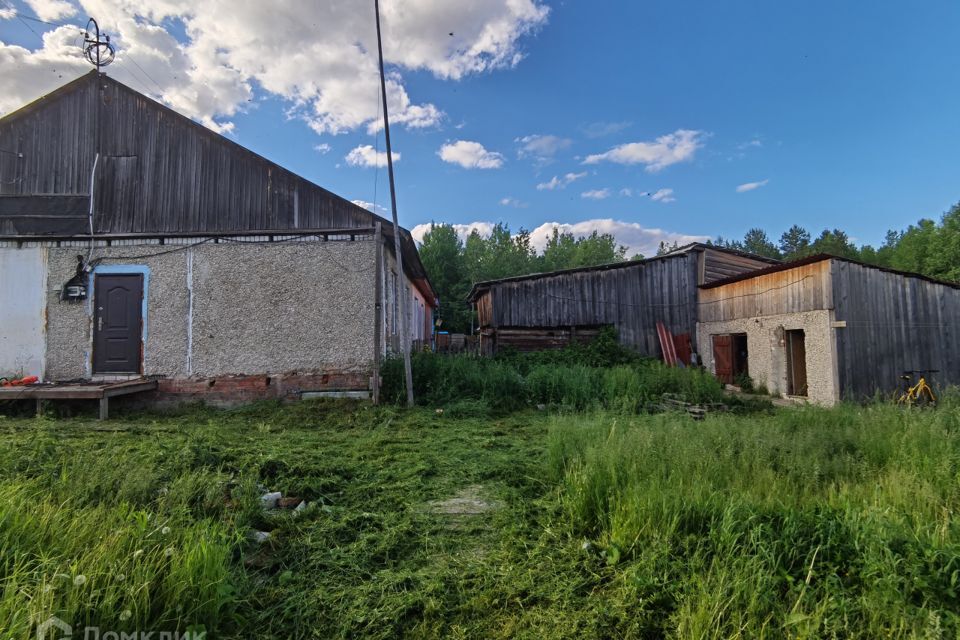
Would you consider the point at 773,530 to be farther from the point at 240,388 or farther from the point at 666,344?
the point at 666,344

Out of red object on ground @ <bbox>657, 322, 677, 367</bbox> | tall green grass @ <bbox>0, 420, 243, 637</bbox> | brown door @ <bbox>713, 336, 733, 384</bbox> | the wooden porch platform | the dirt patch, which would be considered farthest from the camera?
red object on ground @ <bbox>657, 322, 677, 367</bbox>

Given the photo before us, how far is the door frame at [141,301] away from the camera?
25.2 feet

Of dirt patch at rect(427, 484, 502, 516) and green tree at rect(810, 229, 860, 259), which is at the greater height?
green tree at rect(810, 229, 860, 259)

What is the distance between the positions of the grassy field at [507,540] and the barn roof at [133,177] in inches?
200

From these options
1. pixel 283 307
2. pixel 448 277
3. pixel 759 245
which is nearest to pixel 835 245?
pixel 759 245

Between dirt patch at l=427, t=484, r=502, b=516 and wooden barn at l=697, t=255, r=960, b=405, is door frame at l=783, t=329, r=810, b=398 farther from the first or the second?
dirt patch at l=427, t=484, r=502, b=516

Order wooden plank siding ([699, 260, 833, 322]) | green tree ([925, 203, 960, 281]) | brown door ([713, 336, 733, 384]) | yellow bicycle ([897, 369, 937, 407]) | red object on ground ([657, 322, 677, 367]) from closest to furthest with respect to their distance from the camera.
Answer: yellow bicycle ([897, 369, 937, 407]) → wooden plank siding ([699, 260, 833, 322]) → brown door ([713, 336, 733, 384]) → red object on ground ([657, 322, 677, 367]) → green tree ([925, 203, 960, 281])

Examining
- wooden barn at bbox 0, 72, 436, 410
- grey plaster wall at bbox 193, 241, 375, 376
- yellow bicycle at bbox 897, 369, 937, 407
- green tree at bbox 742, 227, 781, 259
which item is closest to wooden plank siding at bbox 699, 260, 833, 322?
yellow bicycle at bbox 897, 369, 937, 407

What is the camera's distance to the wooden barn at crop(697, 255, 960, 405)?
889cm

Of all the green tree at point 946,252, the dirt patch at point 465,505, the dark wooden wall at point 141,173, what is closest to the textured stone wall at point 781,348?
the dirt patch at point 465,505

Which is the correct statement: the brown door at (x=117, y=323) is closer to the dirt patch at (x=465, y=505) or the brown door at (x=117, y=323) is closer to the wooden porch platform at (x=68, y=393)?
the wooden porch platform at (x=68, y=393)

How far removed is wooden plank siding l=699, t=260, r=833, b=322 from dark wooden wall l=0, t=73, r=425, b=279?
9452mm

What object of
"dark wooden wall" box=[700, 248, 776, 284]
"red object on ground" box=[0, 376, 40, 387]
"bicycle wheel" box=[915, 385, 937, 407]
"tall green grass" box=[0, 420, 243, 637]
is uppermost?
"dark wooden wall" box=[700, 248, 776, 284]

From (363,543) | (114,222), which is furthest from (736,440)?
(114,222)
